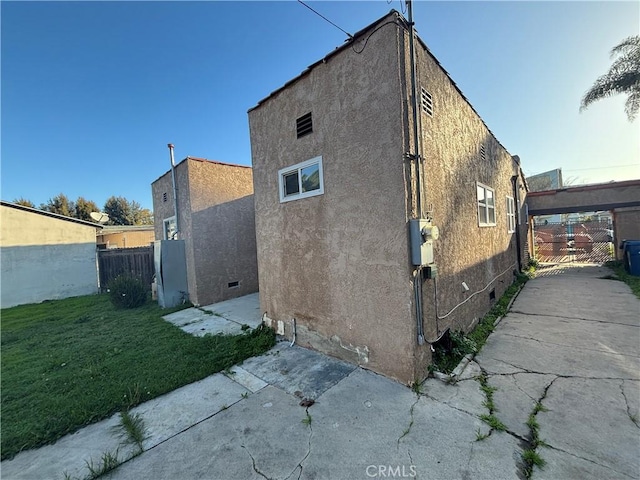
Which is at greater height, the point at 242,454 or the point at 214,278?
the point at 214,278

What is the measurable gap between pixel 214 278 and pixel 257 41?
6425mm

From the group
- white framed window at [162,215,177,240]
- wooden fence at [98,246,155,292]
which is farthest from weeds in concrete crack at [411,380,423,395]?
wooden fence at [98,246,155,292]

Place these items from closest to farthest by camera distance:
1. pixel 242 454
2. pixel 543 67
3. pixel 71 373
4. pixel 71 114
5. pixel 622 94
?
pixel 242 454, pixel 71 373, pixel 543 67, pixel 71 114, pixel 622 94

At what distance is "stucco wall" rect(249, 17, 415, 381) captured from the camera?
10.2ft

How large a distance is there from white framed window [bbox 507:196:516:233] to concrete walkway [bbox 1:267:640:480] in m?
5.06

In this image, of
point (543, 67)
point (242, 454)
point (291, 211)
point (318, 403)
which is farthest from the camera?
point (543, 67)

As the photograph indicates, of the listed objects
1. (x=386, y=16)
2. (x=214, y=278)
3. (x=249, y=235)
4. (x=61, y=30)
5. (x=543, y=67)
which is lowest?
(x=214, y=278)

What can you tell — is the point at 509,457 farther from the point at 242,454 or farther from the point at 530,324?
the point at 530,324

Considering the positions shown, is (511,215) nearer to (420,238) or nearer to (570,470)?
(420,238)

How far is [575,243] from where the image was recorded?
13.9m

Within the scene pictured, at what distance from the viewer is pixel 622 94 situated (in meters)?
9.48

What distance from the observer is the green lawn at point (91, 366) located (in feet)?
9.25

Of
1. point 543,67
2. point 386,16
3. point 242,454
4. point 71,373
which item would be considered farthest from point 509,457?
point 543,67

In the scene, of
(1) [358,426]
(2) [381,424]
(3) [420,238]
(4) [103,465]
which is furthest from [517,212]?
(4) [103,465]
